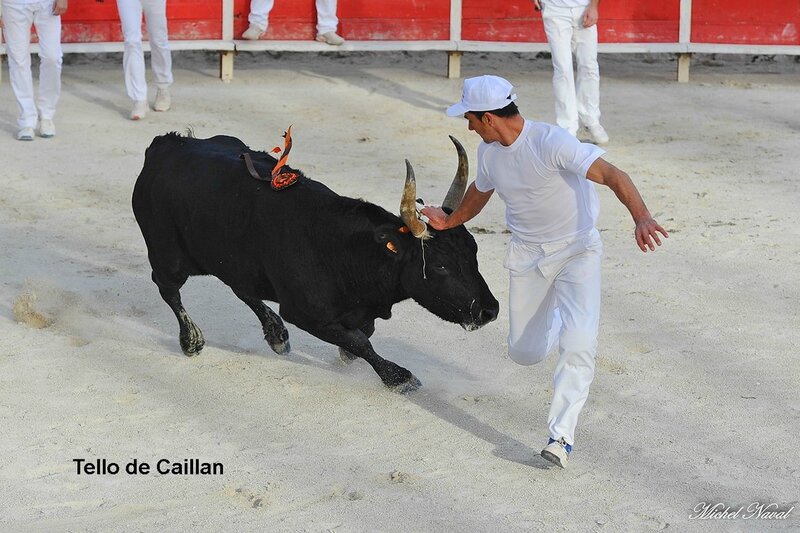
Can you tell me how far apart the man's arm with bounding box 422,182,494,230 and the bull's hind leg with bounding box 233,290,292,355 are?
3.70 ft

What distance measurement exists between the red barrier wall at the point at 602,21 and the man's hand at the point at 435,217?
6.89 m

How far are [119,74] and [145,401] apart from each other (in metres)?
6.94

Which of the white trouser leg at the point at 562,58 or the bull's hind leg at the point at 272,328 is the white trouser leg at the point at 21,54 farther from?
the bull's hind leg at the point at 272,328

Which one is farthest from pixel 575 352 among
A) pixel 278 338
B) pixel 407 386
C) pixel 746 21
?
pixel 746 21

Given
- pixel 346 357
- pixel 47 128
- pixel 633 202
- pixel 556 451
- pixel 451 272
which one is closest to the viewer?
pixel 633 202

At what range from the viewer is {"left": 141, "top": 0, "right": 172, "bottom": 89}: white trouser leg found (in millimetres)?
9711

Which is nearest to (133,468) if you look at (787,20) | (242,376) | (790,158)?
(242,376)

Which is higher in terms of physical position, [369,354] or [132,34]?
[132,34]

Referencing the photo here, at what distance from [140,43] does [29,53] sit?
2.73 feet

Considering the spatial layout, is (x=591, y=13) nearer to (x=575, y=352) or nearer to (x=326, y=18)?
(x=326, y=18)

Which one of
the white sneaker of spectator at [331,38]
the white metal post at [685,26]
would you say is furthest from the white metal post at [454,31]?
the white metal post at [685,26]

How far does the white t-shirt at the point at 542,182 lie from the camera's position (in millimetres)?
4301

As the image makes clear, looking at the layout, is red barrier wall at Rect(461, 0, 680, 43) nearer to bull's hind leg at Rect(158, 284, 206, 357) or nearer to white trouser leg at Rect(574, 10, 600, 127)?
white trouser leg at Rect(574, 10, 600, 127)

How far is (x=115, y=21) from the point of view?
11.0m
